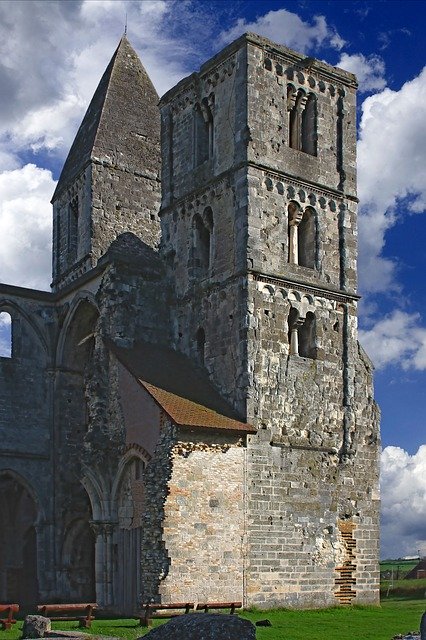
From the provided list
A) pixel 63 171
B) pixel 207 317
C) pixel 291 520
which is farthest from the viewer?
pixel 63 171

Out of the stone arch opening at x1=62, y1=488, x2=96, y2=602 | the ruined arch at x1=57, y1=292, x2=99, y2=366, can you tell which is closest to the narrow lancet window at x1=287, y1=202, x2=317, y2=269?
the ruined arch at x1=57, y1=292, x2=99, y2=366

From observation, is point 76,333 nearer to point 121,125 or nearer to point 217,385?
point 217,385

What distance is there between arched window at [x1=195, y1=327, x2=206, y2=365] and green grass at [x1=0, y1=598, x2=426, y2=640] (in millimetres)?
7159

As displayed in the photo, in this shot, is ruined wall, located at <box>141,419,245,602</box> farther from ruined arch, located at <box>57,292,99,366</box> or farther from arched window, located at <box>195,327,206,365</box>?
ruined arch, located at <box>57,292,99,366</box>

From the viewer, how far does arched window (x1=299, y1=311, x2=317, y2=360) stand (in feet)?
94.3

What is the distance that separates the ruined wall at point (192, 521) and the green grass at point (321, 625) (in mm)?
1109

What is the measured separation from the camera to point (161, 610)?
2370cm

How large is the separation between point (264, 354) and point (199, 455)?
3634 millimetres

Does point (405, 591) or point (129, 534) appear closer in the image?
point (129, 534)

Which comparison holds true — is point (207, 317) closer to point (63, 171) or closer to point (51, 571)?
point (51, 571)

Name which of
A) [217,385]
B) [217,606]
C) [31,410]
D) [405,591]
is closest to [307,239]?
[217,385]

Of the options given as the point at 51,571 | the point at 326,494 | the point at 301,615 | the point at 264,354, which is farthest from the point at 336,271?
the point at 51,571

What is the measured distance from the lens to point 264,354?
89.5ft

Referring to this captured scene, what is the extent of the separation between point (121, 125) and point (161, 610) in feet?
64.2
